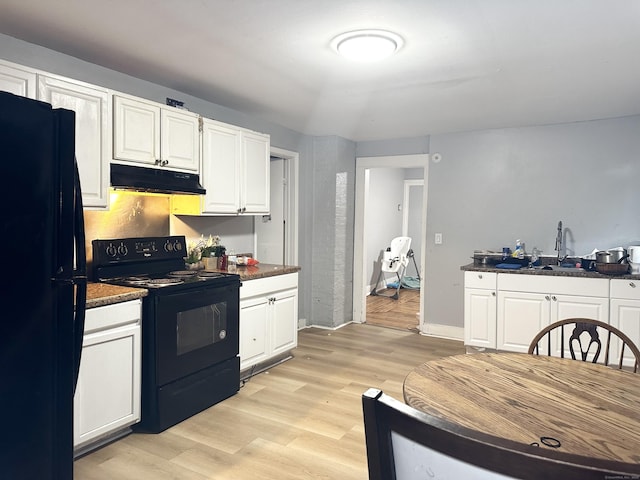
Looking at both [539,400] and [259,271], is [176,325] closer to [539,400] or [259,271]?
[259,271]

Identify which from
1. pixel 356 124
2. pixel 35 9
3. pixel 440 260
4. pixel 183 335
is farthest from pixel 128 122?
pixel 440 260

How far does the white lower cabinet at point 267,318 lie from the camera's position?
3.48 meters

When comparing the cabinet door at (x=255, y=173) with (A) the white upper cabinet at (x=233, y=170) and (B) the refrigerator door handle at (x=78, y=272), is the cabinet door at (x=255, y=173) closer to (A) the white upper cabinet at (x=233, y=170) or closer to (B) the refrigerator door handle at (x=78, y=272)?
(A) the white upper cabinet at (x=233, y=170)

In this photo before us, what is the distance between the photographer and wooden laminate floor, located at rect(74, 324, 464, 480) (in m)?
2.31

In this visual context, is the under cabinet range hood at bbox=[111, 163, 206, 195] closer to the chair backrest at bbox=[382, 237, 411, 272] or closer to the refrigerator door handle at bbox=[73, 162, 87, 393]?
the refrigerator door handle at bbox=[73, 162, 87, 393]

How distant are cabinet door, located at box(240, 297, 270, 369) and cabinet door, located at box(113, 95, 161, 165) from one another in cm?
128

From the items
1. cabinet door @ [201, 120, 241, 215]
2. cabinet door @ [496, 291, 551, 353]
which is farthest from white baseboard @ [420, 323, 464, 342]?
cabinet door @ [201, 120, 241, 215]

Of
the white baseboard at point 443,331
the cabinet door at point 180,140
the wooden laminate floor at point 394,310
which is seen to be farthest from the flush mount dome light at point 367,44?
the wooden laminate floor at point 394,310

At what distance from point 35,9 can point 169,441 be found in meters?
2.37

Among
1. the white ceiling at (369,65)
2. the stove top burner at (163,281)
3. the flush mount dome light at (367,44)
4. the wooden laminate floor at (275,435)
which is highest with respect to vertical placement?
the white ceiling at (369,65)

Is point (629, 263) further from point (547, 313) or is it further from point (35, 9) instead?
point (35, 9)

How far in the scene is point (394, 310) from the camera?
6367mm

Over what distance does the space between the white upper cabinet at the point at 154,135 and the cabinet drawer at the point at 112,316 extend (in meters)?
0.91

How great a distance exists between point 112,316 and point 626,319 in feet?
12.4
